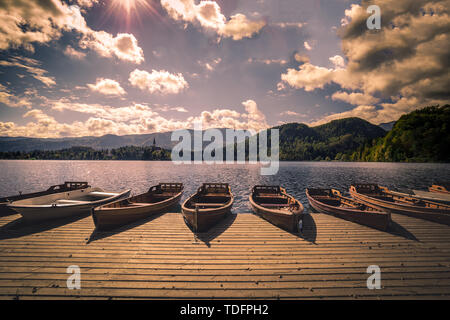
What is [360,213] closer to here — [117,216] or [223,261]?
[223,261]

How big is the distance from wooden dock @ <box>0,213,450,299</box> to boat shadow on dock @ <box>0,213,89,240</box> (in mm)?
57

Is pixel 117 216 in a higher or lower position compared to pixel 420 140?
lower

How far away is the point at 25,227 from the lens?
10117 millimetres

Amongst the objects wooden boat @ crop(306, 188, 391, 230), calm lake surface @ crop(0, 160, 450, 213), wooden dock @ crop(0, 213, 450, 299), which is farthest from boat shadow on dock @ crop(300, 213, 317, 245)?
calm lake surface @ crop(0, 160, 450, 213)

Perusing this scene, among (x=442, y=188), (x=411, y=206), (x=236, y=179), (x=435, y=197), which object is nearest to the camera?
(x=411, y=206)

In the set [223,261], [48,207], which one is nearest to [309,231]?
[223,261]

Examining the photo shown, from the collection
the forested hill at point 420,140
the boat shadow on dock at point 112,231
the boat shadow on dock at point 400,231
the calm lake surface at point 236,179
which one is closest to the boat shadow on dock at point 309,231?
the boat shadow on dock at point 400,231

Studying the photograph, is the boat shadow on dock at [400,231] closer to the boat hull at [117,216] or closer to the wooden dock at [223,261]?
the wooden dock at [223,261]

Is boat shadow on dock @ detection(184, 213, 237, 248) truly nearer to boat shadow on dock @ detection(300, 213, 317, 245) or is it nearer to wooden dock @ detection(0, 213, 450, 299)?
wooden dock @ detection(0, 213, 450, 299)

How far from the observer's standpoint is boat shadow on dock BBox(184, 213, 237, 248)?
29.8 feet

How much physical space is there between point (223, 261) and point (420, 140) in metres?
178

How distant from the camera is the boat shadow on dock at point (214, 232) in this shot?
29.8 feet

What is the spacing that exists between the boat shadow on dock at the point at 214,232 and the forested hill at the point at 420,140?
6705 inches
